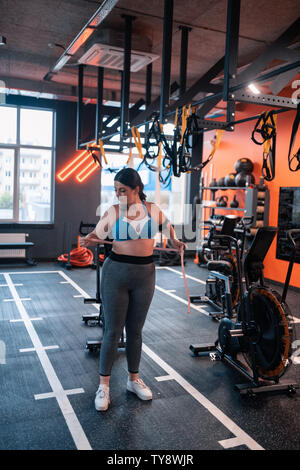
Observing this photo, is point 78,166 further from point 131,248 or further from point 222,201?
point 131,248

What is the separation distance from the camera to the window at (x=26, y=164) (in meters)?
8.41

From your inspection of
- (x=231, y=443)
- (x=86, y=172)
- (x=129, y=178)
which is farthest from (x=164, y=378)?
(x=86, y=172)

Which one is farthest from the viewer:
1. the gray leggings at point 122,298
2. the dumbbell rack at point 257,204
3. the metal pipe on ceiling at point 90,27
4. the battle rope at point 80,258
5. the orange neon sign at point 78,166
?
the orange neon sign at point 78,166

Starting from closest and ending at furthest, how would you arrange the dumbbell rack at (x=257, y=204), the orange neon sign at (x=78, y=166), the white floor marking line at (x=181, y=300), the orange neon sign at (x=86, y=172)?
the white floor marking line at (x=181, y=300)
the dumbbell rack at (x=257, y=204)
the orange neon sign at (x=78, y=166)
the orange neon sign at (x=86, y=172)

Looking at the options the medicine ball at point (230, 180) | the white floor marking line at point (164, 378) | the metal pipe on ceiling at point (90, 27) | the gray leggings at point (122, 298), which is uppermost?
the metal pipe on ceiling at point (90, 27)

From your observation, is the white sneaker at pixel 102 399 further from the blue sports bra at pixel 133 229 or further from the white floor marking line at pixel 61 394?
the blue sports bra at pixel 133 229

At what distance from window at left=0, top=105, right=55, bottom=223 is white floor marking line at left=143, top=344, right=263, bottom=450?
5.81m

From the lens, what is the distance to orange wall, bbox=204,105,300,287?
6699 millimetres

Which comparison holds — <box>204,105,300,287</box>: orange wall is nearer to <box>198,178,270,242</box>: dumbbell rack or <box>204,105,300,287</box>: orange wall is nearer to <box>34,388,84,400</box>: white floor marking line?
<box>198,178,270,242</box>: dumbbell rack

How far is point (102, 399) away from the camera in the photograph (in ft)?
8.70

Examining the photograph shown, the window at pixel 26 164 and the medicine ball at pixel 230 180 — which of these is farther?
the window at pixel 26 164

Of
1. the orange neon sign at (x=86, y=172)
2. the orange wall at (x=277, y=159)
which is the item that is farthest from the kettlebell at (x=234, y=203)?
the orange neon sign at (x=86, y=172)
